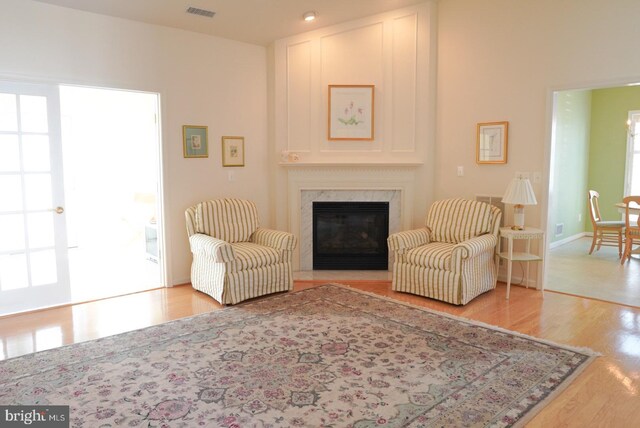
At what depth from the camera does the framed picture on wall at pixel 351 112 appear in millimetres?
5504

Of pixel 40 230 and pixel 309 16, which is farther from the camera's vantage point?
pixel 309 16

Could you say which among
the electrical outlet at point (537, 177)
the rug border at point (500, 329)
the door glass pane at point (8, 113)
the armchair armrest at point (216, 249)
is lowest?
the rug border at point (500, 329)

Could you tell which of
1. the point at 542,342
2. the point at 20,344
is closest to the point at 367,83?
the point at 542,342

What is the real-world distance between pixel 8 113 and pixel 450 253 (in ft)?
14.3

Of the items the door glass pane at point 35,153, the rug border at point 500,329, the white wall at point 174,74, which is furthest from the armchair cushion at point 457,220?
the door glass pane at point 35,153

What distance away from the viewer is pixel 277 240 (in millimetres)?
4887

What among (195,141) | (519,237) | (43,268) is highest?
(195,141)

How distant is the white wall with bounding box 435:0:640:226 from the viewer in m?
4.19

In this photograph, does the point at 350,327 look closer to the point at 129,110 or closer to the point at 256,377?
the point at 256,377

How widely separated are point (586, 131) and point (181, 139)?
22.3 ft

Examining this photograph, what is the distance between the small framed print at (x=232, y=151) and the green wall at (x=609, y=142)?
20.4 ft

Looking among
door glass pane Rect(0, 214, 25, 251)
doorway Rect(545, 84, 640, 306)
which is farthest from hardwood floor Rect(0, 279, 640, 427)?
doorway Rect(545, 84, 640, 306)

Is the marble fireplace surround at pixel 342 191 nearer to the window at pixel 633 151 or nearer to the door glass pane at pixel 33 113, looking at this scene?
the door glass pane at pixel 33 113

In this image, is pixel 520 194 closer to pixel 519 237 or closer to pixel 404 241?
pixel 519 237
